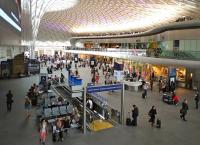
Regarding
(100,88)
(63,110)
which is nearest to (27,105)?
(63,110)

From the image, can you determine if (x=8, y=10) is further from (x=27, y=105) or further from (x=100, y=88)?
(x=100, y=88)

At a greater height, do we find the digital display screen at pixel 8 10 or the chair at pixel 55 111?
the digital display screen at pixel 8 10

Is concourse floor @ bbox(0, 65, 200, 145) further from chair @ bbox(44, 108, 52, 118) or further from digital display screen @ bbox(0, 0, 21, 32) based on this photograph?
digital display screen @ bbox(0, 0, 21, 32)

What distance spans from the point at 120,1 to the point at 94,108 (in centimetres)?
2016

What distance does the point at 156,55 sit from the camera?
2570cm

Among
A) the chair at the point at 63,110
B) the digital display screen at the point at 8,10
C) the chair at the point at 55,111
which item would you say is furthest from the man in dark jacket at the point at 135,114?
the digital display screen at the point at 8,10

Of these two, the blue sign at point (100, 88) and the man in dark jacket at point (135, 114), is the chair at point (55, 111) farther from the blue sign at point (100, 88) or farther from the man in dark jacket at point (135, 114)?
the man in dark jacket at point (135, 114)

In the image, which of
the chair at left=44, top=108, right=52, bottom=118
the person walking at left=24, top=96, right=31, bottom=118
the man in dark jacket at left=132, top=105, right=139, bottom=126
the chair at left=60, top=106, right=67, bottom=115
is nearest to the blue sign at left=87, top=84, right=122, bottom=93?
the man in dark jacket at left=132, top=105, right=139, bottom=126

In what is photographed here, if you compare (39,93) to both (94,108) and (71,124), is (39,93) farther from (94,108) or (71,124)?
(71,124)

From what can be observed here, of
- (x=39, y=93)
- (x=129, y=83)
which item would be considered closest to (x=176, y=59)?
(x=129, y=83)

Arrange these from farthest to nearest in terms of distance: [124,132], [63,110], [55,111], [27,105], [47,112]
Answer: [27,105], [63,110], [55,111], [47,112], [124,132]

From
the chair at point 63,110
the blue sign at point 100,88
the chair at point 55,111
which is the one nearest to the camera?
the blue sign at point 100,88

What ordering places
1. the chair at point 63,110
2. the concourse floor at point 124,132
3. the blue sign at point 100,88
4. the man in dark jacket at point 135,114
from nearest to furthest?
1. the concourse floor at point 124,132
2. the blue sign at point 100,88
3. the man in dark jacket at point 135,114
4. the chair at point 63,110

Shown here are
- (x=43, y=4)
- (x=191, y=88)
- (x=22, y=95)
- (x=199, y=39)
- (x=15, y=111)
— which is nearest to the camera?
(x=15, y=111)
